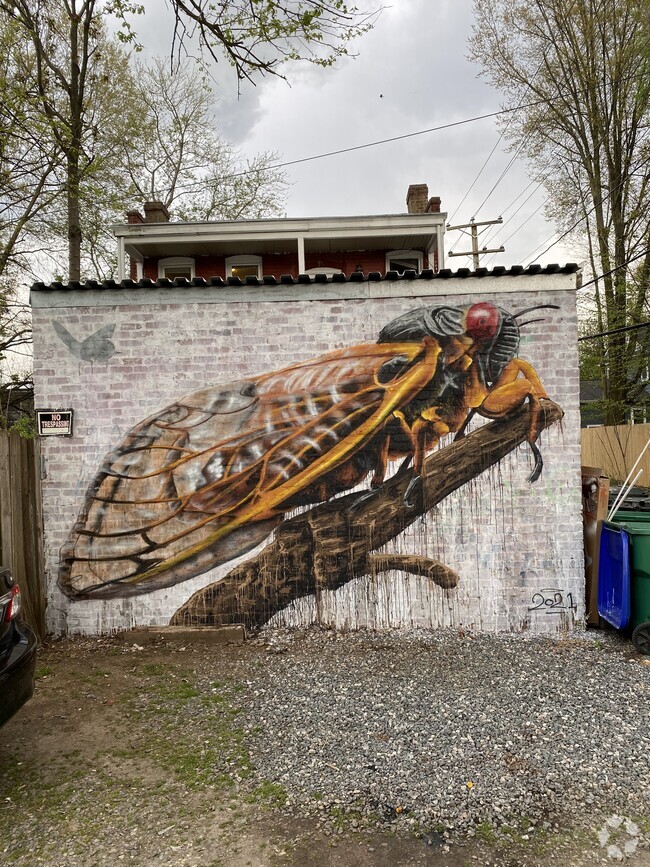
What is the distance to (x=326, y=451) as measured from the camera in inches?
198

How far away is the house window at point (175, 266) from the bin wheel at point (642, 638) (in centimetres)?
1176

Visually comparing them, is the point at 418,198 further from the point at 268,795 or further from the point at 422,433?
the point at 268,795

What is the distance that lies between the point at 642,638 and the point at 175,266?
1233 cm

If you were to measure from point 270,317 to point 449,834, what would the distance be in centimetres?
421

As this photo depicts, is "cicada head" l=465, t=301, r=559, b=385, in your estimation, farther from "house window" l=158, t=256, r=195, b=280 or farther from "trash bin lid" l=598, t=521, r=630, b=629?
"house window" l=158, t=256, r=195, b=280

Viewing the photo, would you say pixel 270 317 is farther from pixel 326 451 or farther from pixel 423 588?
pixel 423 588

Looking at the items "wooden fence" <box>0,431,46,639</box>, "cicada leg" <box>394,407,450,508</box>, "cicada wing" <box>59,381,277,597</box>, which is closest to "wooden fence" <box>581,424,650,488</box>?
"cicada leg" <box>394,407,450,508</box>

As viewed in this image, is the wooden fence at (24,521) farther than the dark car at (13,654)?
Yes

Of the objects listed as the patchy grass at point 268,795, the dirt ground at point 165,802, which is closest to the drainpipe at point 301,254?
the dirt ground at point 165,802

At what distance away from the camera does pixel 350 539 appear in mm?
5023

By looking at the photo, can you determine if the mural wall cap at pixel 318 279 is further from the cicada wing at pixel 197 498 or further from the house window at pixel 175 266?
the house window at pixel 175 266

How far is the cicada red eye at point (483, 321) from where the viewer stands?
16.6ft

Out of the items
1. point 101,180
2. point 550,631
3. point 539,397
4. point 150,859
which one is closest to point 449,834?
point 150,859

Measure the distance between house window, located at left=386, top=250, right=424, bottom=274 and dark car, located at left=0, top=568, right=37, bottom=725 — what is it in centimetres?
1164
